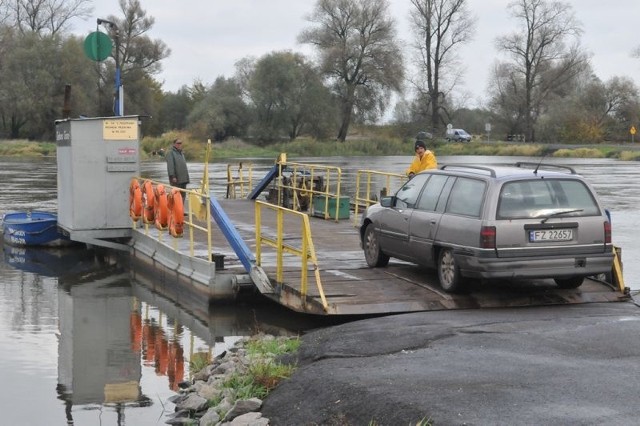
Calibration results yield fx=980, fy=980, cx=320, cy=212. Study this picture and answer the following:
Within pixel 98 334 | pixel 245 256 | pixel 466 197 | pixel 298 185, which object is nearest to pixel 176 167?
pixel 298 185

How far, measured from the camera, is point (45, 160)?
218ft

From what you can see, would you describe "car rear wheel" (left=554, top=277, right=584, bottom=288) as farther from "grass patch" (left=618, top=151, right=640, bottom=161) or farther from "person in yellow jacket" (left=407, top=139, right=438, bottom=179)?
"grass patch" (left=618, top=151, right=640, bottom=161)

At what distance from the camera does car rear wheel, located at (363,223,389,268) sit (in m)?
13.4

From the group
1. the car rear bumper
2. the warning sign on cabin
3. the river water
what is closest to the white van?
the river water

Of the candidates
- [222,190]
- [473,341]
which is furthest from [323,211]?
[222,190]

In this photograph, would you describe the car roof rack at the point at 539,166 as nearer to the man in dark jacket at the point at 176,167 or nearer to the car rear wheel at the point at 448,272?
the car rear wheel at the point at 448,272

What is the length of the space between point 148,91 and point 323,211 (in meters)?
68.4

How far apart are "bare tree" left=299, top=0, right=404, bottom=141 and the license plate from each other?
76814mm

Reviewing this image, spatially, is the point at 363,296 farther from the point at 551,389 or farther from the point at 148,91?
the point at 148,91

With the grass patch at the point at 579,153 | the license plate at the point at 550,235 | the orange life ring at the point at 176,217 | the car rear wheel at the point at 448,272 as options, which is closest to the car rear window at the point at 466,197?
the car rear wheel at the point at 448,272

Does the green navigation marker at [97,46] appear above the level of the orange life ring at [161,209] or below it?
above

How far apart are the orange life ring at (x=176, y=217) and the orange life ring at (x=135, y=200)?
211 cm

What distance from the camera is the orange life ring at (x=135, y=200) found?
17.7m

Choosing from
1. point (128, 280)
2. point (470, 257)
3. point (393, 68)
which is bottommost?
point (128, 280)
